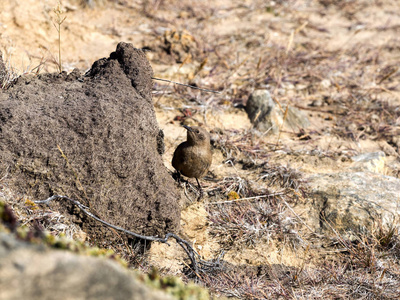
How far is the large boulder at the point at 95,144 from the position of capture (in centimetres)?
269

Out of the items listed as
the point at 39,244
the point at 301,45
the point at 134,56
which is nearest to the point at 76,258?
the point at 39,244

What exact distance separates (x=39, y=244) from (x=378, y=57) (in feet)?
25.4

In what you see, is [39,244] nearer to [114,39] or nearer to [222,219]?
[222,219]

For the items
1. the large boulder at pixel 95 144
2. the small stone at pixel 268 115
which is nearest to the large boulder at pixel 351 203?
the small stone at pixel 268 115

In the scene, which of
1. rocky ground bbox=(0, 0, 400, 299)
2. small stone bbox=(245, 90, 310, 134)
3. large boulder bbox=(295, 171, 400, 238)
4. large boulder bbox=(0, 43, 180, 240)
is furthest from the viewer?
small stone bbox=(245, 90, 310, 134)

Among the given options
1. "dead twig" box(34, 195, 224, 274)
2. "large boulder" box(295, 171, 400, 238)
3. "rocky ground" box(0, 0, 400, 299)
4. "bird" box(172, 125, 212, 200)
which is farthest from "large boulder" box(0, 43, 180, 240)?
→ "large boulder" box(295, 171, 400, 238)

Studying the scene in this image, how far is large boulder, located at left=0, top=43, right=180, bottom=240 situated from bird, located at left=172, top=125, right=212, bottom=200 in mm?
545

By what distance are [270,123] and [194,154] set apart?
196cm

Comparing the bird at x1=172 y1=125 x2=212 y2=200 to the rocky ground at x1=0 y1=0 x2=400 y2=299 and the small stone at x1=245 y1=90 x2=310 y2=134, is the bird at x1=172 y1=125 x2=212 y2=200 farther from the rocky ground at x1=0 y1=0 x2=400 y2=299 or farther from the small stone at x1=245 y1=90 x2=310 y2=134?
the small stone at x1=245 y1=90 x2=310 y2=134

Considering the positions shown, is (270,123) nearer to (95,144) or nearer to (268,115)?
(268,115)

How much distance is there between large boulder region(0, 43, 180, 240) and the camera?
269cm

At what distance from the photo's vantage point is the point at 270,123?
18.0ft

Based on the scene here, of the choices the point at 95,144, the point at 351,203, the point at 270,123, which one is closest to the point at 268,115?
the point at 270,123

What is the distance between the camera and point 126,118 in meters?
2.98
